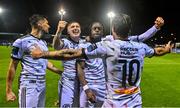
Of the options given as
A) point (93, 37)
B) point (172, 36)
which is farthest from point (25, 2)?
point (93, 37)

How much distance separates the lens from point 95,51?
620 cm

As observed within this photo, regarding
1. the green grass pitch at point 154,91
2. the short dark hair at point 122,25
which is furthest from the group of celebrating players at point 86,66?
the green grass pitch at point 154,91

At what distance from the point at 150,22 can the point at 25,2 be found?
1360 inches

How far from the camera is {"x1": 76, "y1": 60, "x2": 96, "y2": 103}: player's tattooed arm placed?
838cm

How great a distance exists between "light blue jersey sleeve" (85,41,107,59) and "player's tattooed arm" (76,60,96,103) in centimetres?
222

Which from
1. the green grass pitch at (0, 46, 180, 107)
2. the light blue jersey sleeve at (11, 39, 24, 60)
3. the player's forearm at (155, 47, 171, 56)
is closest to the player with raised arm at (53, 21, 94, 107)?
the light blue jersey sleeve at (11, 39, 24, 60)

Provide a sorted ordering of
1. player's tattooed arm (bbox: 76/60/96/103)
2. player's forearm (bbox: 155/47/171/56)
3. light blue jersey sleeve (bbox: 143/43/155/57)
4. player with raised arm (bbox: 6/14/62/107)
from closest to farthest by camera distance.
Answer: light blue jersey sleeve (bbox: 143/43/155/57), player's forearm (bbox: 155/47/171/56), player's tattooed arm (bbox: 76/60/96/103), player with raised arm (bbox: 6/14/62/107)

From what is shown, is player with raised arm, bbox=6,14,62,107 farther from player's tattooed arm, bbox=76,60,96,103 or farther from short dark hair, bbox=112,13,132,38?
short dark hair, bbox=112,13,132,38

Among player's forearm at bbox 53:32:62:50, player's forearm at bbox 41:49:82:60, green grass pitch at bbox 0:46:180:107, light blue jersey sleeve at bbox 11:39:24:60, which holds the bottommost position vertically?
green grass pitch at bbox 0:46:180:107

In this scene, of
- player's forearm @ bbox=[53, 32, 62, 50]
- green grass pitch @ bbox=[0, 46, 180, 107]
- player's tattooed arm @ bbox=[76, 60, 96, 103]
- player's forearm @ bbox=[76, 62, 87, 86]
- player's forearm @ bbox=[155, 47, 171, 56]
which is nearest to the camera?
player's forearm @ bbox=[155, 47, 171, 56]

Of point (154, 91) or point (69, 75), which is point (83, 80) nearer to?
point (69, 75)

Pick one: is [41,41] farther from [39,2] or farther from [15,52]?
[39,2]

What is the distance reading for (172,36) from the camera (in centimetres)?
13562

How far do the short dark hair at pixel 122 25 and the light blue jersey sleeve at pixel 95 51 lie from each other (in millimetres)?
328
